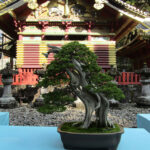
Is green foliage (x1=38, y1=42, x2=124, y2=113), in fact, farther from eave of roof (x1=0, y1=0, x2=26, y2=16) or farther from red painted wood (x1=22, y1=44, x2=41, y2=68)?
red painted wood (x1=22, y1=44, x2=41, y2=68)

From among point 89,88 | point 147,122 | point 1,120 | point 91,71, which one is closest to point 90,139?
point 89,88

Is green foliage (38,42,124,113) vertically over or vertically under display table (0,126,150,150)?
over

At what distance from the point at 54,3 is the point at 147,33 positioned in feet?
16.6

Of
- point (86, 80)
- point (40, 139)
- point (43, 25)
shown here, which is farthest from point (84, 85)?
point (43, 25)

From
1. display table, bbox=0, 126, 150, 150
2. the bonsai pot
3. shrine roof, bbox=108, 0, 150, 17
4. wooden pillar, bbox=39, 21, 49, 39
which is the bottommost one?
display table, bbox=0, 126, 150, 150

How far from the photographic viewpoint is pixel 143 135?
2066mm

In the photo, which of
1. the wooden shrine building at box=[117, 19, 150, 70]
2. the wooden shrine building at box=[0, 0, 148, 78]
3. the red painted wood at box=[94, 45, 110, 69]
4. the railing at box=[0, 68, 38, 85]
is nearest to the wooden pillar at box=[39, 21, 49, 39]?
the wooden shrine building at box=[0, 0, 148, 78]

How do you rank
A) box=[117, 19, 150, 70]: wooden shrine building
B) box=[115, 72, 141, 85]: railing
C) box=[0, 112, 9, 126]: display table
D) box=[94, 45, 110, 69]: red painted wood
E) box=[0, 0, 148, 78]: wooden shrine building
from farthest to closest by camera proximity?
box=[117, 19, 150, 70]: wooden shrine building, box=[94, 45, 110, 69]: red painted wood, box=[0, 0, 148, 78]: wooden shrine building, box=[115, 72, 141, 85]: railing, box=[0, 112, 9, 126]: display table

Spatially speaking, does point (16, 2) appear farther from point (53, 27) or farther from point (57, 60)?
point (57, 60)

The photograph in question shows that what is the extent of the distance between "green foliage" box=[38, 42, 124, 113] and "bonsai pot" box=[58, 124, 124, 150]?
47cm

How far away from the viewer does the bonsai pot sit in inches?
63.7

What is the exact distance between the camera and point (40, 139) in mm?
1941

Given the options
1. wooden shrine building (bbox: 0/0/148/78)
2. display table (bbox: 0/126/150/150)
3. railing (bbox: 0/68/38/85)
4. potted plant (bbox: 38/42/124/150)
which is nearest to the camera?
display table (bbox: 0/126/150/150)

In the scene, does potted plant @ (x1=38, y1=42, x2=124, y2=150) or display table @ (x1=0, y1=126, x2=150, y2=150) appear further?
potted plant @ (x1=38, y1=42, x2=124, y2=150)
